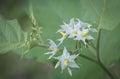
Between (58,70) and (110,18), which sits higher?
(110,18)

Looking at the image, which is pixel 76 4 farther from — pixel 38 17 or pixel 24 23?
pixel 24 23

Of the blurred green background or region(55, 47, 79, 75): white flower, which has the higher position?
the blurred green background

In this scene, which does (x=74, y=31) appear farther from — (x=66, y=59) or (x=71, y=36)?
(x=66, y=59)

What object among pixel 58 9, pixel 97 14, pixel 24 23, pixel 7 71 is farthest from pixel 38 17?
pixel 7 71

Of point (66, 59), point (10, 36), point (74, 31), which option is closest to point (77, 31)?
point (74, 31)

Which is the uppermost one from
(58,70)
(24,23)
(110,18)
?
(24,23)

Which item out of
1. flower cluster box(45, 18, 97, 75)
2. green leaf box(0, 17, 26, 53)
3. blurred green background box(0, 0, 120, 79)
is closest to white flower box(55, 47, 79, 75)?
flower cluster box(45, 18, 97, 75)

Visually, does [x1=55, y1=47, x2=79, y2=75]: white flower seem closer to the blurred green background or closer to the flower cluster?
the flower cluster

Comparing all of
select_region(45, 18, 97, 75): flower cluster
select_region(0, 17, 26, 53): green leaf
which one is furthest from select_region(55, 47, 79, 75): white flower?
select_region(0, 17, 26, 53): green leaf

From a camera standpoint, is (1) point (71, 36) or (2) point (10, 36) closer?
(1) point (71, 36)
